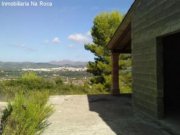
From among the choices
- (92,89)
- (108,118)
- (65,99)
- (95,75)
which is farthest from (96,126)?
(95,75)

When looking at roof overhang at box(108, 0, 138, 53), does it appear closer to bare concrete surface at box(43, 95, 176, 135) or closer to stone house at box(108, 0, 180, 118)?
stone house at box(108, 0, 180, 118)

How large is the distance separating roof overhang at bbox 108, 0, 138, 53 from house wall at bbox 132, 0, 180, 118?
84cm

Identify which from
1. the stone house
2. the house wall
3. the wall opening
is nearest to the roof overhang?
the stone house

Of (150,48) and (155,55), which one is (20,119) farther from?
(150,48)

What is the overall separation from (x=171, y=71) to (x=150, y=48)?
259 cm

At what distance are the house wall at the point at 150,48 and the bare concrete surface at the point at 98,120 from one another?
0.59 meters

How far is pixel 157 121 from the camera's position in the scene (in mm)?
9266

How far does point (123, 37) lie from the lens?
15094 millimetres

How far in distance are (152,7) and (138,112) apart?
3285 millimetres

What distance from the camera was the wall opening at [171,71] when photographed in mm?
11859

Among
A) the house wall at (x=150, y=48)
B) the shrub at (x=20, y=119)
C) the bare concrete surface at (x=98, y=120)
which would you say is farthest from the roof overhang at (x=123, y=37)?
the shrub at (x=20, y=119)

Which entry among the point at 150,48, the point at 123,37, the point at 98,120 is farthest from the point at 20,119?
the point at 123,37

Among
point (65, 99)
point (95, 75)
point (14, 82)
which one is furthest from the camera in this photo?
point (95, 75)

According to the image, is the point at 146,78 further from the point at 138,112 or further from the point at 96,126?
the point at 96,126
